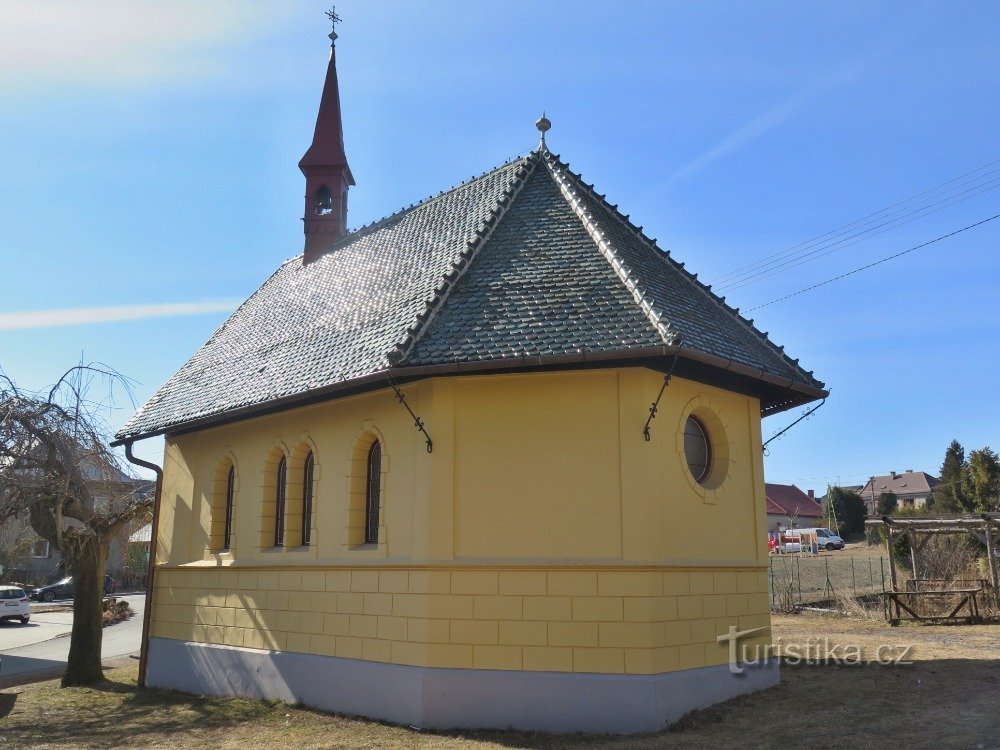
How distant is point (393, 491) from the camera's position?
452 inches

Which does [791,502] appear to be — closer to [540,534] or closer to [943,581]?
[943,581]

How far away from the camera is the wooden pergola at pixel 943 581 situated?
66.5ft

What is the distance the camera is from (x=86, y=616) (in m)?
16.2

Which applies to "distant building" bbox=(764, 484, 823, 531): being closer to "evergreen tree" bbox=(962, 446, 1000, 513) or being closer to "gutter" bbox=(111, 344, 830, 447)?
"evergreen tree" bbox=(962, 446, 1000, 513)

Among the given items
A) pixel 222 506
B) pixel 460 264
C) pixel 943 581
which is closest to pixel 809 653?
pixel 943 581

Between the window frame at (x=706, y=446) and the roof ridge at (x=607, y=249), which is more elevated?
the roof ridge at (x=607, y=249)

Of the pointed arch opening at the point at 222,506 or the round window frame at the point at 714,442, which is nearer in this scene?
the round window frame at the point at 714,442

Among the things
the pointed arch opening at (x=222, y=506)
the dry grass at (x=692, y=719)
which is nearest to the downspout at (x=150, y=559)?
the dry grass at (x=692, y=719)

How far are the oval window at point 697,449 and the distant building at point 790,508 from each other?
63.9 metres

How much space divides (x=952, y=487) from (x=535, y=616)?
133 ft

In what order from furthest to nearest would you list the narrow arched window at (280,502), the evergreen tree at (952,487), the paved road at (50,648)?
1. the evergreen tree at (952,487)
2. the paved road at (50,648)
3. the narrow arched window at (280,502)

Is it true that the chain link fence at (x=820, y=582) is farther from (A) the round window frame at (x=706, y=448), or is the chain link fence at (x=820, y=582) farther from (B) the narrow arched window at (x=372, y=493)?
(B) the narrow arched window at (x=372, y=493)

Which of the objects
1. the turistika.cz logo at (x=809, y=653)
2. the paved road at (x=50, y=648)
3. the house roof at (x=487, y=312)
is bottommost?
the paved road at (x=50, y=648)

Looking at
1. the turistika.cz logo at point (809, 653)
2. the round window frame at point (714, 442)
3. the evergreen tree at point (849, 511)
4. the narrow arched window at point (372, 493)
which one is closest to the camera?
the round window frame at point (714, 442)
